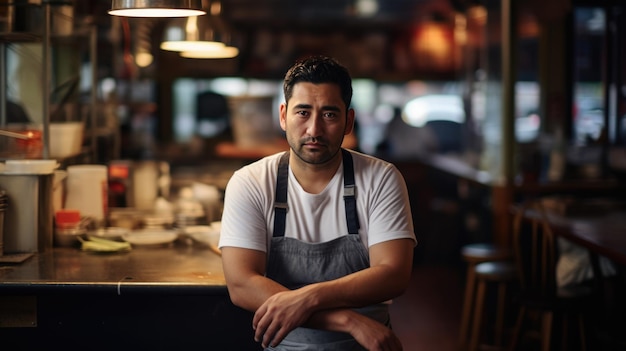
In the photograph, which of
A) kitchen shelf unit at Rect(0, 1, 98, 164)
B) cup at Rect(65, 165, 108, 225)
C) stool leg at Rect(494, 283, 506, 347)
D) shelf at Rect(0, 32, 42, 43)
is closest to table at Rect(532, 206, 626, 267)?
stool leg at Rect(494, 283, 506, 347)

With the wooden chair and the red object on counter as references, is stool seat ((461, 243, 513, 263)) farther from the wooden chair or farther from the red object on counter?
the red object on counter

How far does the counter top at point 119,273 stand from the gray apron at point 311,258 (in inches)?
14.7

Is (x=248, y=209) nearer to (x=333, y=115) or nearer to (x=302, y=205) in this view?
(x=302, y=205)

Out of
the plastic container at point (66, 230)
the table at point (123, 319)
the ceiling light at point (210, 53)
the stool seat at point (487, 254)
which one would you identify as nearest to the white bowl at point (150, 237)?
the plastic container at point (66, 230)

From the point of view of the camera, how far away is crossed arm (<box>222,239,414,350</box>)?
2.94m

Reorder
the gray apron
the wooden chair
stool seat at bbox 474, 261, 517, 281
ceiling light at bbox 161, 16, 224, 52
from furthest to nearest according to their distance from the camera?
stool seat at bbox 474, 261, 517, 281, the wooden chair, ceiling light at bbox 161, 16, 224, 52, the gray apron

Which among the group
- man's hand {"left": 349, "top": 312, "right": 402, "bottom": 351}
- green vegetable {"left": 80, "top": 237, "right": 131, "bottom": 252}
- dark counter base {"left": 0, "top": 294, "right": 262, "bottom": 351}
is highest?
green vegetable {"left": 80, "top": 237, "right": 131, "bottom": 252}

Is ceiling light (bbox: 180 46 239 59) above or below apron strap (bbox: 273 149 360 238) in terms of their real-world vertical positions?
above

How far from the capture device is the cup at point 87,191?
14.9 feet

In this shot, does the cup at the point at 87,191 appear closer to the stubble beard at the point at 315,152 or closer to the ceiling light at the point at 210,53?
the ceiling light at the point at 210,53

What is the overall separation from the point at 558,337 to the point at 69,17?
3.47 meters

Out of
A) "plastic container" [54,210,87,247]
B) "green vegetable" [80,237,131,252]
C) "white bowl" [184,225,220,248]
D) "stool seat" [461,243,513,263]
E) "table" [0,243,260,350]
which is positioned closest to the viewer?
"table" [0,243,260,350]

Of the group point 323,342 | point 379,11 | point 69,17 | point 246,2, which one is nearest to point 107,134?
point 69,17

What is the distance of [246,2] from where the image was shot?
12766 millimetres
